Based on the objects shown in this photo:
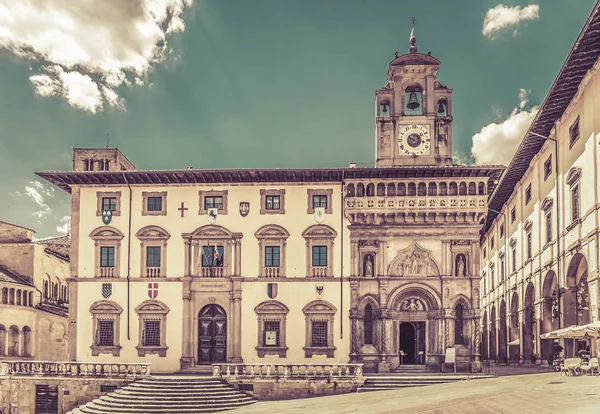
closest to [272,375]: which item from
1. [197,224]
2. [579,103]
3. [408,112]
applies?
[197,224]

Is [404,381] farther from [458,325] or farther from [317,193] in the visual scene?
[317,193]

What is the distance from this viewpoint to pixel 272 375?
4112 centimetres

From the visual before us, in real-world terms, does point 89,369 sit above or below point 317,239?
below

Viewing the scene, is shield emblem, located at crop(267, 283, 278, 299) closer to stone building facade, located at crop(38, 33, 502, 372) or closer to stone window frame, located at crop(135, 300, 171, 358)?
stone building facade, located at crop(38, 33, 502, 372)

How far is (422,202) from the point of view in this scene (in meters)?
46.8

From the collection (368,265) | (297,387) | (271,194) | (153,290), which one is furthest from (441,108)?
(153,290)

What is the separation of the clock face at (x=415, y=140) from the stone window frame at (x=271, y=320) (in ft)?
43.5

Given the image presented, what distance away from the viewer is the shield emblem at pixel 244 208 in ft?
158

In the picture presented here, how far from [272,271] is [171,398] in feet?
39.3

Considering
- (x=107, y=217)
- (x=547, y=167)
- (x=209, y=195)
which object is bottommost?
(x=107, y=217)

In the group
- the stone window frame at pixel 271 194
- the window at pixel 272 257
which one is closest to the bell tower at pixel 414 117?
the stone window frame at pixel 271 194

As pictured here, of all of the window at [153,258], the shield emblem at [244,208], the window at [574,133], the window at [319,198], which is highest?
the window at [574,133]

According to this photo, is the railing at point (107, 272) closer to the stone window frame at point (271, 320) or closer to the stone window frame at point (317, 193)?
the stone window frame at point (271, 320)

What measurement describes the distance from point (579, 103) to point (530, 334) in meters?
20.8
